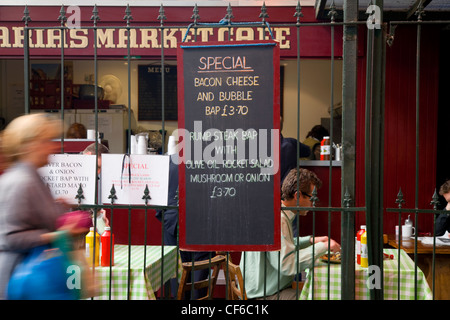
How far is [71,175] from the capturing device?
3.26 meters

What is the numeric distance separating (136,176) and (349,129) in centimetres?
138

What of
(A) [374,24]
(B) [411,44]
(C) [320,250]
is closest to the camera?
(A) [374,24]

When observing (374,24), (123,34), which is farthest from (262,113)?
(123,34)

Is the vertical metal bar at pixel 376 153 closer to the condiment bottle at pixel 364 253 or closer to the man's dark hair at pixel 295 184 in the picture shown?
the condiment bottle at pixel 364 253

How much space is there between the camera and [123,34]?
591 centimetres

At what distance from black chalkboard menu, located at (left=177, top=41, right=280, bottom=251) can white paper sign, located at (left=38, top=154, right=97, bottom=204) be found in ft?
2.02

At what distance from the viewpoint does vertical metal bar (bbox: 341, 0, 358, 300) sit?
307 centimetres

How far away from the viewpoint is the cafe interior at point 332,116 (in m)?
3.08

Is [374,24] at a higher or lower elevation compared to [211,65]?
higher

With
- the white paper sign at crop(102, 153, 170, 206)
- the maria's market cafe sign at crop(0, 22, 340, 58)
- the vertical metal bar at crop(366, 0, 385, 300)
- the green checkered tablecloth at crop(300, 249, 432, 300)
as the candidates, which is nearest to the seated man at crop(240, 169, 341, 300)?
the green checkered tablecloth at crop(300, 249, 432, 300)

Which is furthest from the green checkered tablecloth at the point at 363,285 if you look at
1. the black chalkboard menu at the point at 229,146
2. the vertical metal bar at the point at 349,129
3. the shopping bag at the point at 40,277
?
the shopping bag at the point at 40,277

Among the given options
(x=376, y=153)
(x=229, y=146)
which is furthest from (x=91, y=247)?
(x=376, y=153)

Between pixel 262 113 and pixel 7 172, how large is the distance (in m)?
1.48
